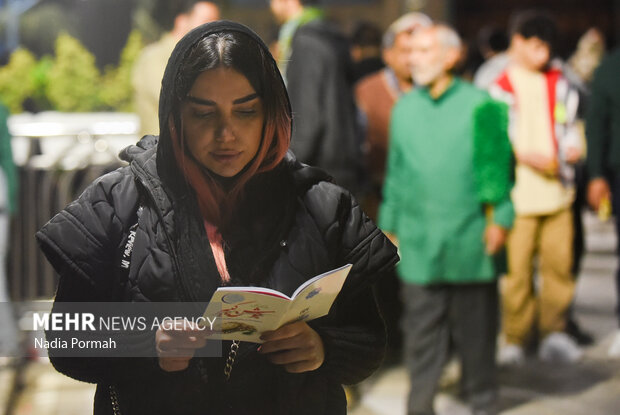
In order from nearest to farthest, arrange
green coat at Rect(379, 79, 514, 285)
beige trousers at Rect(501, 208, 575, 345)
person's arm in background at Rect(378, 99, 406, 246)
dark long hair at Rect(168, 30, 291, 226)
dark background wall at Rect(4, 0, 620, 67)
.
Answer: dark long hair at Rect(168, 30, 291, 226) < dark background wall at Rect(4, 0, 620, 67) < green coat at Rect(379, 79, 514, 285) < person's arm in background at Rect(378, 99, 406, 246) < beige trousers at Rect(501, 208, 575, 345)

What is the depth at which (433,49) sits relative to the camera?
3959 mm

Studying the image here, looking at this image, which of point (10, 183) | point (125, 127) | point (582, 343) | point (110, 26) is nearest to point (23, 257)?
point (10, 183)

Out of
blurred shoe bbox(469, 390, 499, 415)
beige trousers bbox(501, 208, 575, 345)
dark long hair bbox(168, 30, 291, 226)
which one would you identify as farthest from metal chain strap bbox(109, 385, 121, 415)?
beige trousers bbox(501, 208, 575, 345)

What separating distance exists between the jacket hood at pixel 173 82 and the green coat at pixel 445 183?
6.83 ft

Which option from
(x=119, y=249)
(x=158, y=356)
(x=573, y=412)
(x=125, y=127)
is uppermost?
(x=125, y=127)

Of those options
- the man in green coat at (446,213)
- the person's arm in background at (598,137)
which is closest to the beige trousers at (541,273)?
the person's arm in background at (598,137)

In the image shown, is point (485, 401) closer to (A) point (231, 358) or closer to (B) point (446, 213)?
(B) point (446, 213)

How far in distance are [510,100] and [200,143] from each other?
3.62 meters

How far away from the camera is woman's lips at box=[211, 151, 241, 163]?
1615 millimetres

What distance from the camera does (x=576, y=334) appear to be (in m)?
5.71

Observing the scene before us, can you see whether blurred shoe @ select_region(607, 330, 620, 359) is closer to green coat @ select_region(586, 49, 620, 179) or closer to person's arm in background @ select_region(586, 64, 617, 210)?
person's arm in background @ select_region(586, 64, 617, 210)

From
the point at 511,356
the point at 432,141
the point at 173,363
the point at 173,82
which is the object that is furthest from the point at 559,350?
the point at 173,82

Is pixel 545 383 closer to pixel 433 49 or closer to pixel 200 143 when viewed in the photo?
pixel 433 49

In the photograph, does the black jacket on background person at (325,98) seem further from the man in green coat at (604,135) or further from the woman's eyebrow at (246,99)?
the man in green coat at (604,135)
